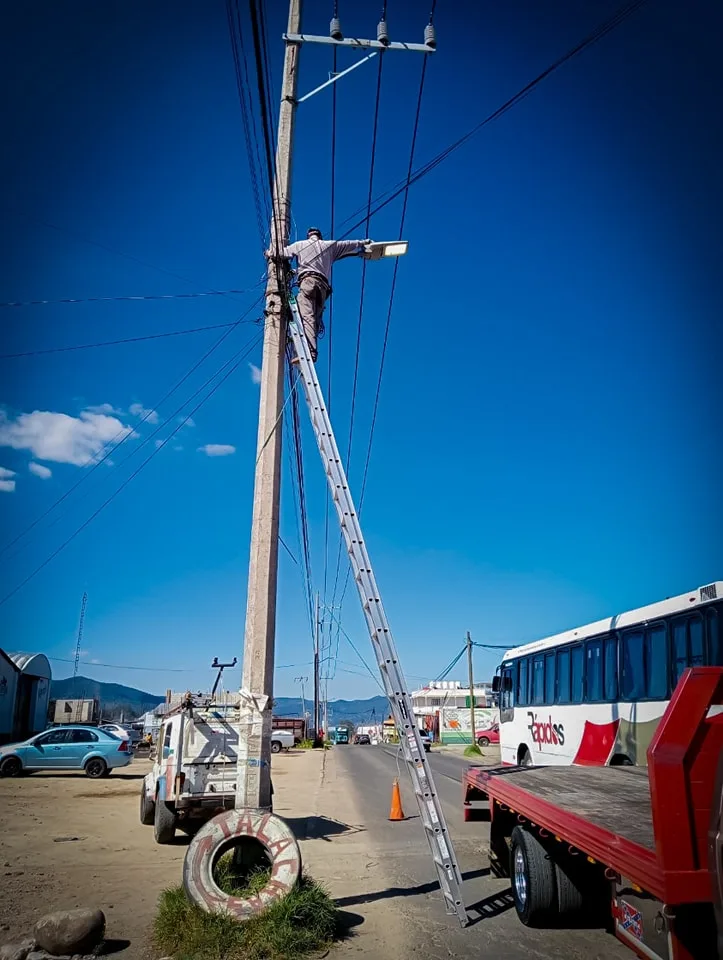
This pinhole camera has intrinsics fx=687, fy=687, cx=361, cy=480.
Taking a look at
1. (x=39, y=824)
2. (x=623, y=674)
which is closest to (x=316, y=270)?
(x=623, y=674)

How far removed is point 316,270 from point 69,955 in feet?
25.3

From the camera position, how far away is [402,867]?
9422 mm

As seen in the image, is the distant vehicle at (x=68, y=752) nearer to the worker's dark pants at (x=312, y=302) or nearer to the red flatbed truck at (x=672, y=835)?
the worker's dark pants at (x=312, y=302)

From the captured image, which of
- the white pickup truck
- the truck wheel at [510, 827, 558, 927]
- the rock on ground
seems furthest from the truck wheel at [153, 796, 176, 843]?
the truck wheel at [510, 827, 558, 927]

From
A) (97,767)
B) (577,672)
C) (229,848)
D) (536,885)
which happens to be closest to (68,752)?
(97,767)

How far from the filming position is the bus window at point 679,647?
10445 mm

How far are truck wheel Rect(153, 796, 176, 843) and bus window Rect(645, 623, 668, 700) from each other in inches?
312

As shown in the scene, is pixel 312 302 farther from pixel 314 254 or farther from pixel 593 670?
pixel 593 670

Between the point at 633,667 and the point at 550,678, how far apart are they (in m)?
3.99

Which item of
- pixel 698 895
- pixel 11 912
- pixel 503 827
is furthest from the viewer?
pixel 503 827

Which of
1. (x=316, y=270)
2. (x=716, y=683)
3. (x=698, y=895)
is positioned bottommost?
(x=698, y=895)

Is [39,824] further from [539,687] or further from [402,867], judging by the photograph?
[539,687]

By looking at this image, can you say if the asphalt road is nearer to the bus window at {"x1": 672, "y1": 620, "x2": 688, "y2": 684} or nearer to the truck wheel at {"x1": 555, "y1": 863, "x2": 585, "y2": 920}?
the truck wheel at {"x1": 555, "y1": 863, "x2": 585, "y2": 920}

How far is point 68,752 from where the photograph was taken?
24.0 meters
